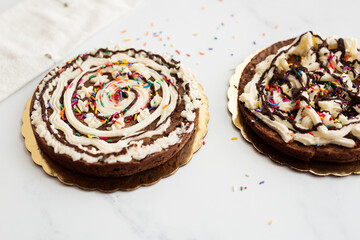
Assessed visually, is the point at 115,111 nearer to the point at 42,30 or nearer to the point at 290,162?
the point at 290,162

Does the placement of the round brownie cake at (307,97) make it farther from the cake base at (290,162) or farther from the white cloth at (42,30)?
the white cloth at (42,30)

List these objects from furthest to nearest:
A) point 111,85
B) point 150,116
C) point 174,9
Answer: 1. point 174,9
2. point 111,85
3. point 150,116

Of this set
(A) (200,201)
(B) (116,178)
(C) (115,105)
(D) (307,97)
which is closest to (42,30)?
(C) (115,105)

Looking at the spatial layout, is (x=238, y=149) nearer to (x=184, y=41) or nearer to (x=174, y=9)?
(x=184, y=41)

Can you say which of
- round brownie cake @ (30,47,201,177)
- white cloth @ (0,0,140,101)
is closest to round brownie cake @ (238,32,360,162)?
round brownie cake @ (30,47,201,177)

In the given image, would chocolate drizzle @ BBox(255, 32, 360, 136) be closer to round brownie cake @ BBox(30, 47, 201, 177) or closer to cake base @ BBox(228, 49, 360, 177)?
cake base @ BBox(228, 49, 360, 177)

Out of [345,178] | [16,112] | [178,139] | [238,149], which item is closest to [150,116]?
[178,139]
